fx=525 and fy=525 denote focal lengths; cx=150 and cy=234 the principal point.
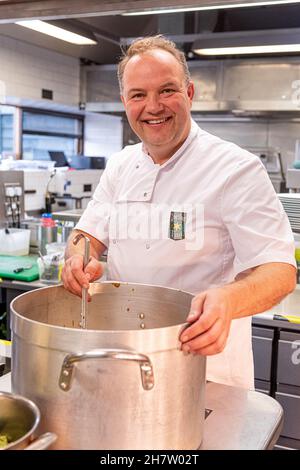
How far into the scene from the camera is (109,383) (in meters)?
0.75

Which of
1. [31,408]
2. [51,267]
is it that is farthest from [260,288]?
[51,267]

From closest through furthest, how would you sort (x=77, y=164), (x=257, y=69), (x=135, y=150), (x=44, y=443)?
1. (x=44, y=443)
2. (x=135, y=150)
3. (x=257, y=69)
4. (x=77, y=164)

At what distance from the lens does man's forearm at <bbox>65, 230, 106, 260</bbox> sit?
145 cm

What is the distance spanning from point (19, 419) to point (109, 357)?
21 centimetres

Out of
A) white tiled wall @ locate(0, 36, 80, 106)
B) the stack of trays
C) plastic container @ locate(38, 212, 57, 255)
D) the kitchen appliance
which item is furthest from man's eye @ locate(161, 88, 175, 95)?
white tiled wall @ locate(0, 36, 80, 106)

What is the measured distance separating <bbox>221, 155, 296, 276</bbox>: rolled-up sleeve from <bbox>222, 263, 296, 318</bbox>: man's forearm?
0.03 meters

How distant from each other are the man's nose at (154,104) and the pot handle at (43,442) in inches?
36.4

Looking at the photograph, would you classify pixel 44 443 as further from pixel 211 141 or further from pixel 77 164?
pixel 77 164

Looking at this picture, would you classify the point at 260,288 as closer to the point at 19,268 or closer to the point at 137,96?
the point at 137,96

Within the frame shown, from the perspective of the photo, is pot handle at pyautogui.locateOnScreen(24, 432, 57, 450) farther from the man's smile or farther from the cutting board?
the cutting board

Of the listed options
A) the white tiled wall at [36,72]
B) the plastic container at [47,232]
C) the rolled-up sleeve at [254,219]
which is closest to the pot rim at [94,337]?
the rolled-up sleeve at [254,219]

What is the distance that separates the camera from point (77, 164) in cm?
683

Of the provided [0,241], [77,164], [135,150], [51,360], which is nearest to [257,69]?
[77,164]

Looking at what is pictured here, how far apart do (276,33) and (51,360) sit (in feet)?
15.7
